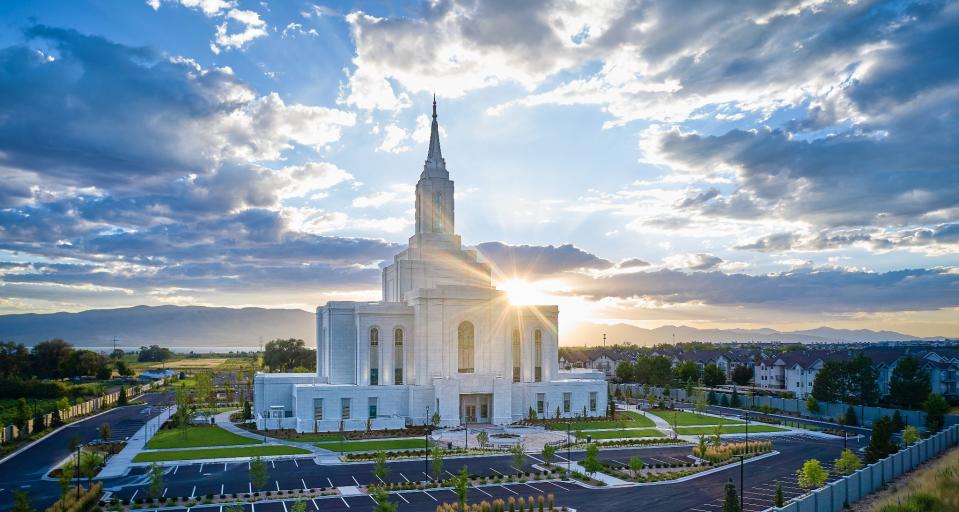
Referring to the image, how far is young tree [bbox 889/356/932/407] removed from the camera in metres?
73.4

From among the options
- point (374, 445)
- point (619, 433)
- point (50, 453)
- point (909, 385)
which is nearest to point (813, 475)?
point (619, 433)

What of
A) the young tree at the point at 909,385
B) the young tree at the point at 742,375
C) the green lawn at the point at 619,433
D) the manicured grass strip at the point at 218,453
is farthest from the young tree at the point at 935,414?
the manicured grass strip at the point at 218,453

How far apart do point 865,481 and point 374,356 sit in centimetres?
4827

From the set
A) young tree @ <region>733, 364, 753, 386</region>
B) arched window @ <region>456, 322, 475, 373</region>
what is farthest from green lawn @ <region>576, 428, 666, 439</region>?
young tree @ <region>733, 364, 753, 386</region>

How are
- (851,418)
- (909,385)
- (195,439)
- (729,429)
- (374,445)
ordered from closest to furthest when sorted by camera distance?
(374,445)
(195,439)
(729,429)
(851,418)
(909,385)

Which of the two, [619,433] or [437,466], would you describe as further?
[619,433]

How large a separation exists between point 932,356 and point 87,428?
110282 millimetres

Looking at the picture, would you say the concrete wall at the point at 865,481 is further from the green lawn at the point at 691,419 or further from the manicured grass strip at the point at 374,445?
the manicured grass strip at the point at 374,445

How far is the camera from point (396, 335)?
7469 cm

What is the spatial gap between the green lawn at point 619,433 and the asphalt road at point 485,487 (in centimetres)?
734

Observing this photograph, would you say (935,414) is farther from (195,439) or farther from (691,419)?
(195,439)

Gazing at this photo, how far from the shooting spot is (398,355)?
74.6 m

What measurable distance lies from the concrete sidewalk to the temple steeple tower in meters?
34.6

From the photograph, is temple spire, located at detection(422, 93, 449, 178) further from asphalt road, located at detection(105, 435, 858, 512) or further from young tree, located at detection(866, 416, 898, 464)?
young tree, located at detection(866, 416, 898, 464)
